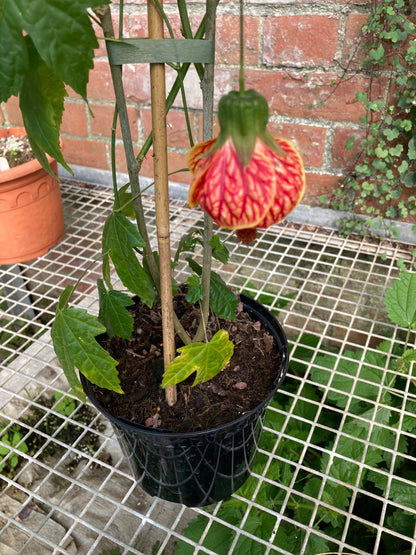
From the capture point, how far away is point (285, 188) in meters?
0.36

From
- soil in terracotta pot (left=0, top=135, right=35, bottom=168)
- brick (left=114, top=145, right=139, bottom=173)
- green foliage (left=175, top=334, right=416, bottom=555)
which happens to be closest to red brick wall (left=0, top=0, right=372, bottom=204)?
brick (left=114, top=145, right=139, bottom=173)

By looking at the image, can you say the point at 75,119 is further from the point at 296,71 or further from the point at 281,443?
the point at 281,443

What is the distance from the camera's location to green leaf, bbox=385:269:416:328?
0.83 metres

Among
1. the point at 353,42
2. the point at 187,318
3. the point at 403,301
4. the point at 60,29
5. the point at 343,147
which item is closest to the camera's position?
the point at 60,29

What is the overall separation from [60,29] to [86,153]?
1121 millimetres

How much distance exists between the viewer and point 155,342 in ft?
2.40

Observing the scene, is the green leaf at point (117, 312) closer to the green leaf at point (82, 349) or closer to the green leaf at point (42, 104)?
the green leaf at point (82, 349)

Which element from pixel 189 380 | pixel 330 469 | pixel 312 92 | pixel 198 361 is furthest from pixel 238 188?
pixel 312 92

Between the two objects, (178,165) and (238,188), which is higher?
(238,188)

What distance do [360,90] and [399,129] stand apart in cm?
12

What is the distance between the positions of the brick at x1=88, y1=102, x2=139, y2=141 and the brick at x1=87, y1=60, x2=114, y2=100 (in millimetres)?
25

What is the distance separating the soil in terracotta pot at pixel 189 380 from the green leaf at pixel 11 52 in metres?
0.41

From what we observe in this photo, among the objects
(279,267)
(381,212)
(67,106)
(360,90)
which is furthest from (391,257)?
(67,106)

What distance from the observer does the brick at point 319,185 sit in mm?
1128
